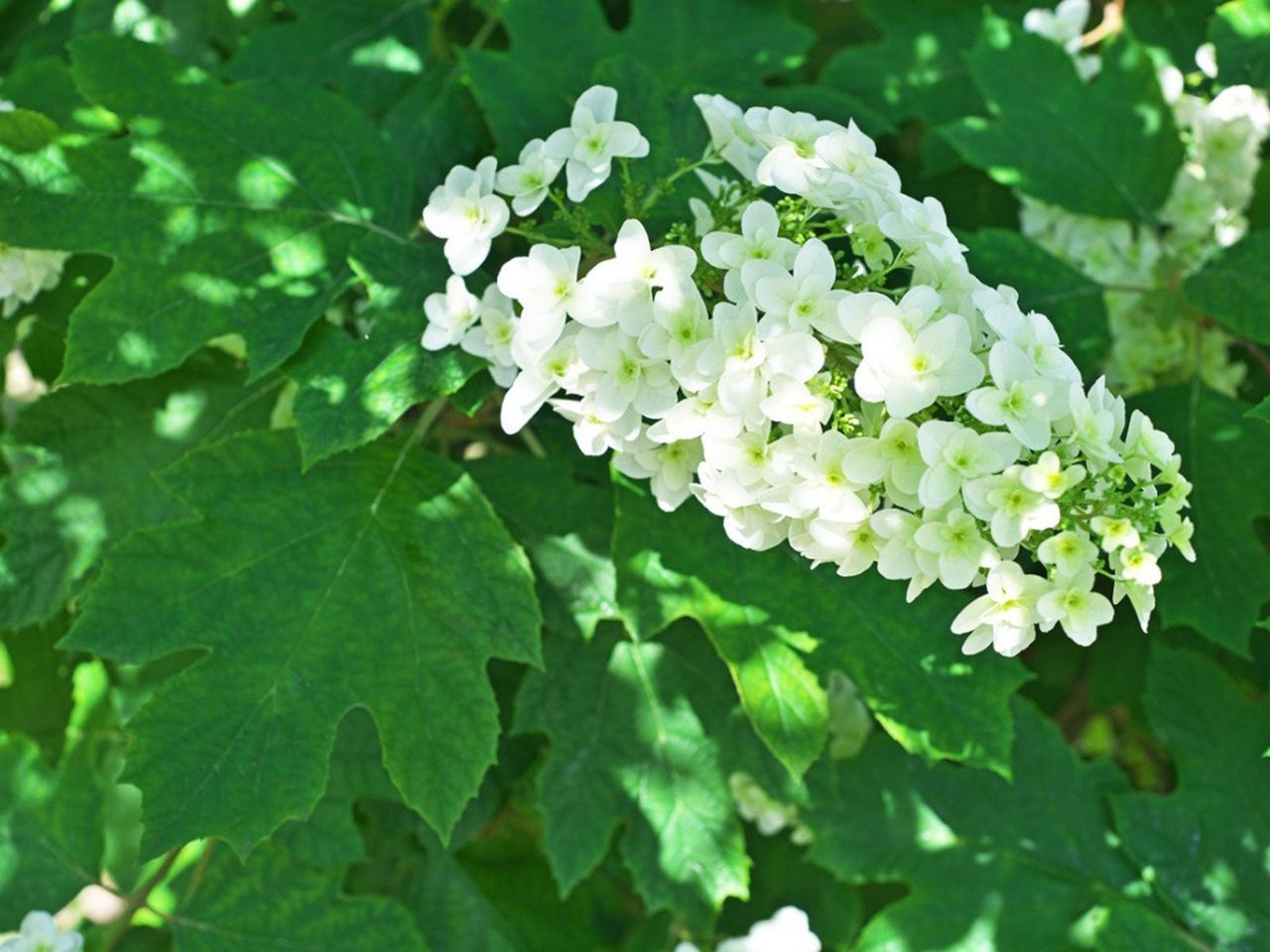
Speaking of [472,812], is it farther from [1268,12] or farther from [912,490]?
[1268,12]

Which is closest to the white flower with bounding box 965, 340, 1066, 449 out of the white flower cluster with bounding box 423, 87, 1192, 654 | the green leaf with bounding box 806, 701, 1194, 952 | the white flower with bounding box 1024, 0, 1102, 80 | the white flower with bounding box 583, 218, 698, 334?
the white flower cluster with bounding box 423, 87, 1192, 654

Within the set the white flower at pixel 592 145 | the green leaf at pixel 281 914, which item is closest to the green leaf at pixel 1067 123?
→ the white flower at pixel 592 145

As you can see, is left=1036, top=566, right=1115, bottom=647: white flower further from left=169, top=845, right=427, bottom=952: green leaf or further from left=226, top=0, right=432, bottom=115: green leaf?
left=226, top=0, right=432, bottom=115: green leaf

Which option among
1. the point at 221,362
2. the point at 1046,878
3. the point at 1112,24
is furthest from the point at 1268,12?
the point at 221,362

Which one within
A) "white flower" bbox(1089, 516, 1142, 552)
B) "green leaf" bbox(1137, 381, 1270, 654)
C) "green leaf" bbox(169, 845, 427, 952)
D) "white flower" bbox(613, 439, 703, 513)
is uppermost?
"white flower" bbox(1089, 516, 1142, 552)

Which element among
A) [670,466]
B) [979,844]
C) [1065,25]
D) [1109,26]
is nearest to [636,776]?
[979,844]

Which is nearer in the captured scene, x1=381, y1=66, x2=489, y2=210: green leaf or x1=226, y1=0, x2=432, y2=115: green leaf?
x1=381, y1=66, x2=489, y2=210: green leaf
